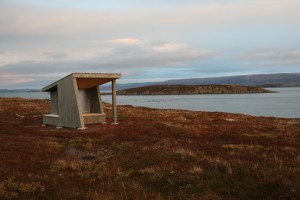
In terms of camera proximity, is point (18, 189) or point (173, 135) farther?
point (173, 135)

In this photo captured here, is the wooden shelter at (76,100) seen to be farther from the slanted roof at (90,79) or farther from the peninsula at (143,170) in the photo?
the peninsula at (143,170)

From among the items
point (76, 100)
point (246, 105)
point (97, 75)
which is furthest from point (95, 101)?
point (246, 105)

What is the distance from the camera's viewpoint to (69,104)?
24719 millimetres

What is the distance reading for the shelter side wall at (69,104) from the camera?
23812mm

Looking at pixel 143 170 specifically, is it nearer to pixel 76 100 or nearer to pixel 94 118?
pixel 76 100

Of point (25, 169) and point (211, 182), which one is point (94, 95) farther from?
point (211, 182)

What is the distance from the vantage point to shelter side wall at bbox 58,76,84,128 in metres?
23.8

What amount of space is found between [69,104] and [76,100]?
1.36 m

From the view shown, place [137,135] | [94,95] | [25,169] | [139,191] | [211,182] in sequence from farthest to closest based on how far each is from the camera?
[94,95] < [137,135] < [25,169] < [211,182] < [139,191]

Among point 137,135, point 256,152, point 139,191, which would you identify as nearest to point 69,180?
point 139,191

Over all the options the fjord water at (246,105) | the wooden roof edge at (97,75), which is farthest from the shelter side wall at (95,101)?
the fjord water at (246,105)

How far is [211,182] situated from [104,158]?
5.56 metres

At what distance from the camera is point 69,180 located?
10.2m

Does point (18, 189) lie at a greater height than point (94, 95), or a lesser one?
lesser
